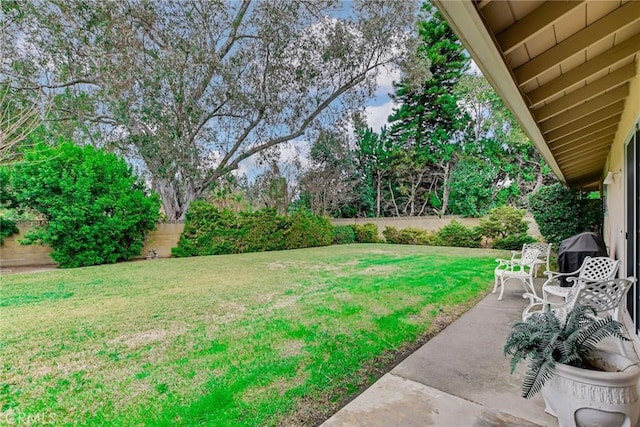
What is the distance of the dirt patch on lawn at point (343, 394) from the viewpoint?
2.03 metres

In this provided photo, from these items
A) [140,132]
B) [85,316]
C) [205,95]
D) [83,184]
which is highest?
[205,95]

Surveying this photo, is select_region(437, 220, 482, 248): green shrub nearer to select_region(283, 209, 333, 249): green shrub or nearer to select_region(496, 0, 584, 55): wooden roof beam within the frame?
select_region(283, 209, 333, 249): green shrub

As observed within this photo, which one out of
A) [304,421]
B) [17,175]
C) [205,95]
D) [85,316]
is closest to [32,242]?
[17,175]

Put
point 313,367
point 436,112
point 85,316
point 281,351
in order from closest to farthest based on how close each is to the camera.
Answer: point 313,367 → point 281,351 → point 85,316 → point 436,112

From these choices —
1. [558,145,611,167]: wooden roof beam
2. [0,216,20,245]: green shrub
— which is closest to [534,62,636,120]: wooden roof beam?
[558,145,611,167]: wooden roof beam

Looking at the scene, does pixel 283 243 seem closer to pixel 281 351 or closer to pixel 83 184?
pixel 83 184

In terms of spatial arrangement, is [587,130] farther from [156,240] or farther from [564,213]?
[156,240]

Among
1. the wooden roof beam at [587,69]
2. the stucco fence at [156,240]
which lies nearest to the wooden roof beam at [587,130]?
the wooden roof beam at [587,69]

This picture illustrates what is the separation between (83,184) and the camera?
26.3ft

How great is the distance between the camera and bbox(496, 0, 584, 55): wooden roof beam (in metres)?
1.69

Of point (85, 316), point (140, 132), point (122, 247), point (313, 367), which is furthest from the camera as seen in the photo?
point (140, 132)

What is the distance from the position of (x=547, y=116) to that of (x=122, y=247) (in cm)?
1035

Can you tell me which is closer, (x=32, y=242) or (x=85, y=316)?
(x=85, y=316)

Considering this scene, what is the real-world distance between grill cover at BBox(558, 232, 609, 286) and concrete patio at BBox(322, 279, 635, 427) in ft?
6.71
